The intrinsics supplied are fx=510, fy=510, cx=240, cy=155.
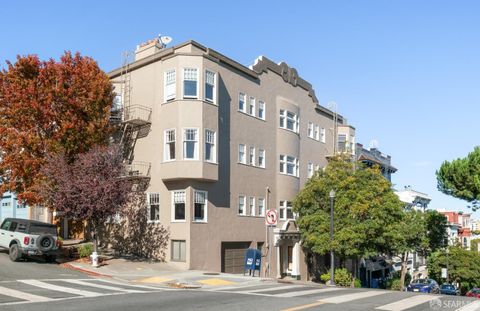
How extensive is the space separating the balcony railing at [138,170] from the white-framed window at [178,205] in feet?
8.82

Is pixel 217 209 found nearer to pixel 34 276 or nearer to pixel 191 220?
pixel 191 220

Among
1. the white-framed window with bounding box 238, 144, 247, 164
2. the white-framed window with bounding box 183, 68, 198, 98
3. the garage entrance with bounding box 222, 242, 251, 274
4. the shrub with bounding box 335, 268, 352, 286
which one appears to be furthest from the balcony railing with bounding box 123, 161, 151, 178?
the shrub with bounding box 335, 268, 352, 286

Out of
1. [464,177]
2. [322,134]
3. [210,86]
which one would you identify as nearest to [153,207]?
[210,86]

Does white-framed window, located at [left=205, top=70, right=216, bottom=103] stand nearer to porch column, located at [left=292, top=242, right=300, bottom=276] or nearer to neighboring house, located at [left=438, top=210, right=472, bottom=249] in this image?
porch column, located at [left=292, top=242, right=300, bottom=276]

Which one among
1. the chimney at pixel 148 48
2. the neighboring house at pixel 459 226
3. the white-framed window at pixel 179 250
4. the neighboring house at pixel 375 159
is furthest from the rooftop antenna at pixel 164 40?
the neighboring house at pixel 459 226

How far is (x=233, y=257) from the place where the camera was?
31938mm


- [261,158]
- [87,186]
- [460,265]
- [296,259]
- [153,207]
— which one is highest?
[261,158]

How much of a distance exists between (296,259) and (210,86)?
49.9 feet

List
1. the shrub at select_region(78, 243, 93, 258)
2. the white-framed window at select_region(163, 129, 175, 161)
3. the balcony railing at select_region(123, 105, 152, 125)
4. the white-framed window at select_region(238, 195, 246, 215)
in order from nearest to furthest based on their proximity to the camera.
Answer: the shrub at select_region(78, 243, 93, 258), the white-framed window at select_region(163, 129, 175, 161), the balcony railing at select_region(123, 105, 152, 125), the white-framed window at select_region(238, 195, 246, 215)

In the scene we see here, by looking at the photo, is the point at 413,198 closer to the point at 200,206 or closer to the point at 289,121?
the point at 289,121

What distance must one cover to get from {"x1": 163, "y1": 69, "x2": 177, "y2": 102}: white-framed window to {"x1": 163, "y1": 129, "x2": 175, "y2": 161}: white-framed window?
204cm

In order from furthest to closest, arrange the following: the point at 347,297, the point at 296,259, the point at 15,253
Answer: the point at 296,259
the point at 15,253
the point at 347,297

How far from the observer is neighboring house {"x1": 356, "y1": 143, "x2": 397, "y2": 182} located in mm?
55491

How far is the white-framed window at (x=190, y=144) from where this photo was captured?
94.8ft
